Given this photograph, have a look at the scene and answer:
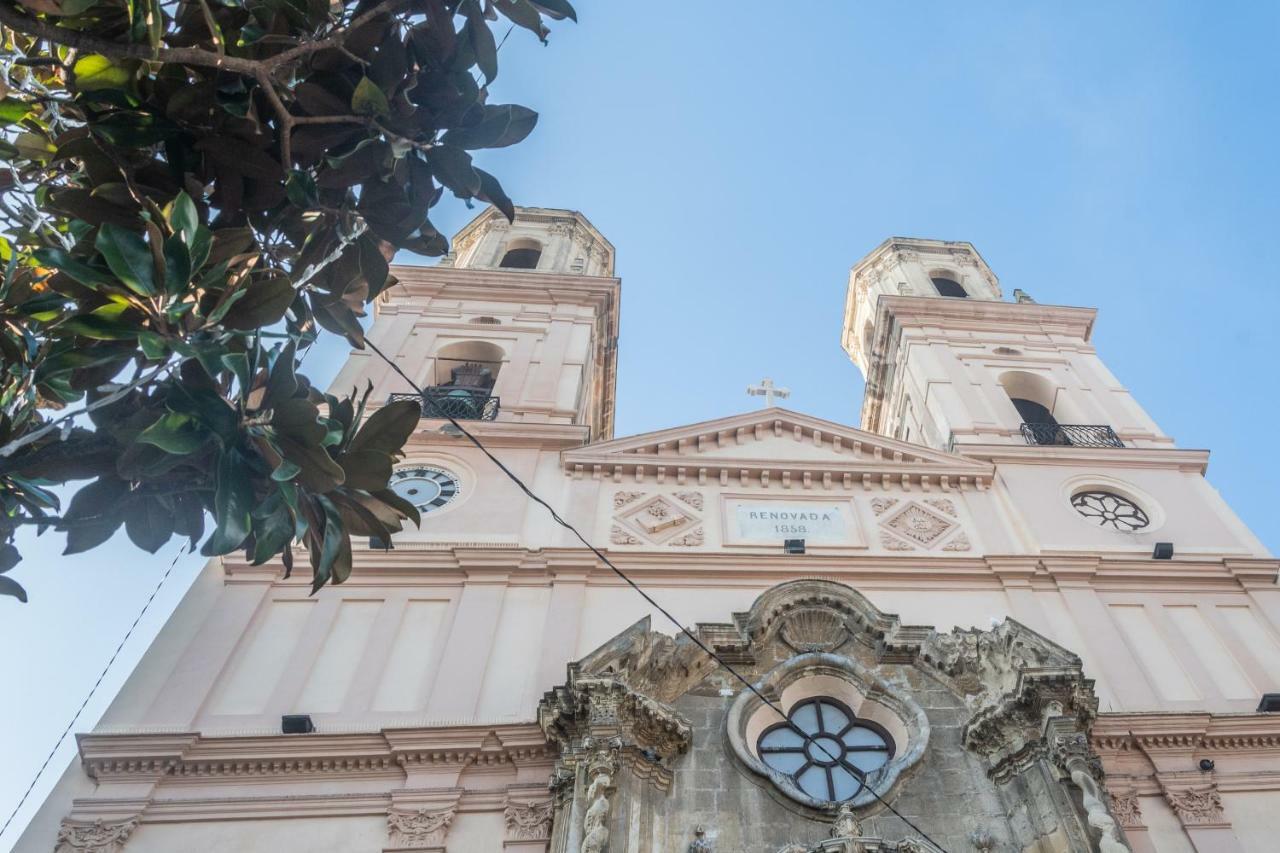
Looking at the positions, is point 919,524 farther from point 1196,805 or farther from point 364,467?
point 364,467

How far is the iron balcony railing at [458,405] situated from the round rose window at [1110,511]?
9.78m

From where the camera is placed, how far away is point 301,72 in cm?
639

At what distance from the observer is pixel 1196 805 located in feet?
31.4

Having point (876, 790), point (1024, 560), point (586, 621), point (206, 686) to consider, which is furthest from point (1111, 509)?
point (206, 686)

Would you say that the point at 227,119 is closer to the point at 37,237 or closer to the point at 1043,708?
the point at 37,237

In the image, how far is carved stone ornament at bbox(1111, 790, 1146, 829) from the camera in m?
9.36

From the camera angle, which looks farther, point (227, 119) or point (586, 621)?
point (586, 621)

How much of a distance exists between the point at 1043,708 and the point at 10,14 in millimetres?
10159

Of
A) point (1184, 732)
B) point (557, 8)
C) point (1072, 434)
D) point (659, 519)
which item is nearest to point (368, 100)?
point (557, 8)

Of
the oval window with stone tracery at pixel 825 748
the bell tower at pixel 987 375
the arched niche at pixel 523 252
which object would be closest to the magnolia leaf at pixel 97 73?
the oval window with stone tracery at pixel 825 748

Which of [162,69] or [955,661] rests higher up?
[955,661]

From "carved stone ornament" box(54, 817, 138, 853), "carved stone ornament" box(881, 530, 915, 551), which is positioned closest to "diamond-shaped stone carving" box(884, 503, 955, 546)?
"carved stone ornament" box(881, 530, 915, 551)

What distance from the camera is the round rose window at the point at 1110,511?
14664 millimetres

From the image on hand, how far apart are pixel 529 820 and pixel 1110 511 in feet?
34.8
